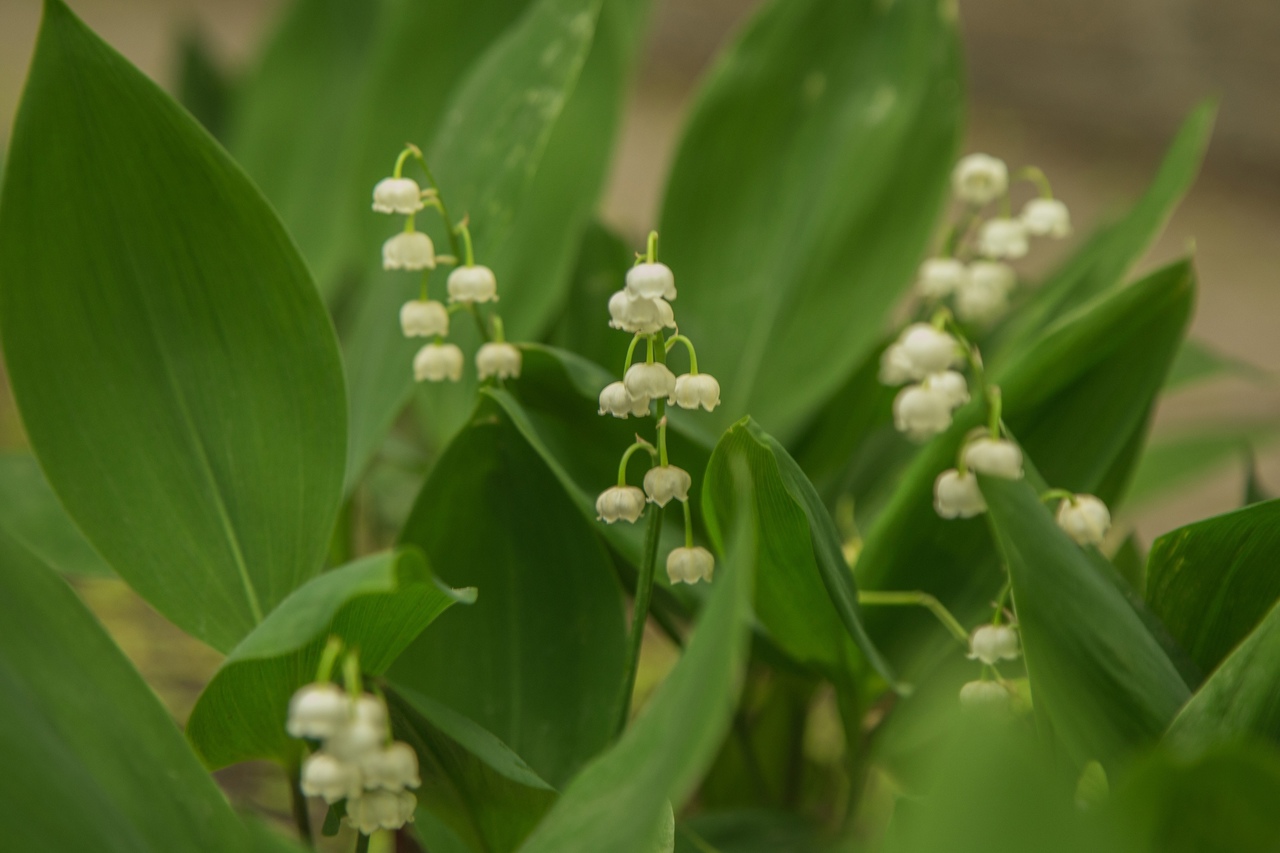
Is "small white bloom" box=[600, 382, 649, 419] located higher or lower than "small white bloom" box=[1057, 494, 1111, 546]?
higher

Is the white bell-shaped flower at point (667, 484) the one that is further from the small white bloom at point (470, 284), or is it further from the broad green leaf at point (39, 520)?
the broad green leaf at point (39, 520)

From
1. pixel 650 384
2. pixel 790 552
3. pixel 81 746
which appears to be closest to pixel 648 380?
pixel 650 384

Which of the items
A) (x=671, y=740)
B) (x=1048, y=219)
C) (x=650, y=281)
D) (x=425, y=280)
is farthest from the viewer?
(x=1048, y=219)

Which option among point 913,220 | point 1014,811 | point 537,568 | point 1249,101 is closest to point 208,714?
point 537,568

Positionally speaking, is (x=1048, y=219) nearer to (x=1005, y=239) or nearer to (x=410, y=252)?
(x=1005, y=239)

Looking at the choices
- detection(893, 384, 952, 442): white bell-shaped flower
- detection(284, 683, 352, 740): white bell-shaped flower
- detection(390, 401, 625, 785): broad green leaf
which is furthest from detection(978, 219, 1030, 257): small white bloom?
detection(284, 683, 352, 740): white bell-shaped flower

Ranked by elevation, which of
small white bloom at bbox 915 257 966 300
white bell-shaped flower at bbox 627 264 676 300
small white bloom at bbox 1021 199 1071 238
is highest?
small white bloom at bbox 1021 199 1071 238

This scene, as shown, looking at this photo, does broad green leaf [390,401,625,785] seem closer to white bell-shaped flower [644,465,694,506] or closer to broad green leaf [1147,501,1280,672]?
white bell-shaped flower [644,465,694,506]
